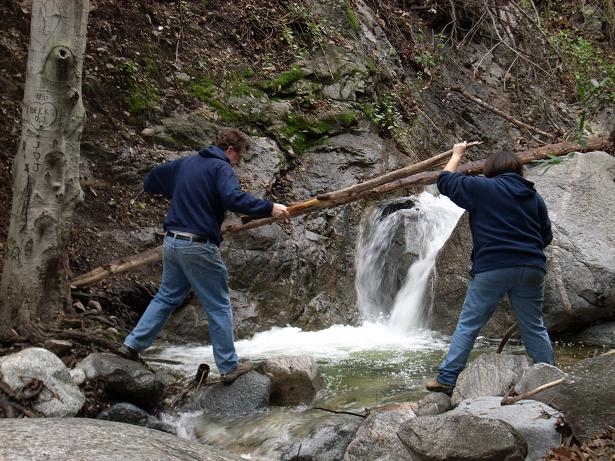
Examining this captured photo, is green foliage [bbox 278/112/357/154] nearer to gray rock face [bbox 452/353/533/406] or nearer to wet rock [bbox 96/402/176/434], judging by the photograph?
wet rock [bbox 96/402/176/434]

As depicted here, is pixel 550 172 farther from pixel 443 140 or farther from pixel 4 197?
pixel 4 197

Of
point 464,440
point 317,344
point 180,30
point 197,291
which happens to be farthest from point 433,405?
point 180,30

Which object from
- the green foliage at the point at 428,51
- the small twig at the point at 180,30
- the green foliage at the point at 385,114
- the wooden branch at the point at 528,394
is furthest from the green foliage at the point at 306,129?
the wooden branch at the point at 528,394

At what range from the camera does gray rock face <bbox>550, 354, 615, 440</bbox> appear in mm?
3711

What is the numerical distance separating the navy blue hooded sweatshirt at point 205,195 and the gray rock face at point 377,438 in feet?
5.69

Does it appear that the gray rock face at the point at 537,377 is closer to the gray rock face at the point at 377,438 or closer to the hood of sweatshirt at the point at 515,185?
the gray rock face at the point at 377,438

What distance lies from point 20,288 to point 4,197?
2.10m

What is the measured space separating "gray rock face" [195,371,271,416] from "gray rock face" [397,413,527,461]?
1897 millimetres

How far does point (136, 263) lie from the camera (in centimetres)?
740

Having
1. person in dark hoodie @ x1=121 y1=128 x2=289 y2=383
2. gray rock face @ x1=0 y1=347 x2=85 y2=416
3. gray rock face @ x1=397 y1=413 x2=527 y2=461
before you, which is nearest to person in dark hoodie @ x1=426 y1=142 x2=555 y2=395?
gray rock face @ x1=397 y1=413 x2=527 y2=461

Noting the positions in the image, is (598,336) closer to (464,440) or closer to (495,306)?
(495,306)

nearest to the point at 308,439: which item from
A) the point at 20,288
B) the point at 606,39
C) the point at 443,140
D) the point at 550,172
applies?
the point at 20,288

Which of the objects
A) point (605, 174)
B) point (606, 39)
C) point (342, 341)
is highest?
point (606, 39)

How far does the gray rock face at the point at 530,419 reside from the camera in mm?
3896
